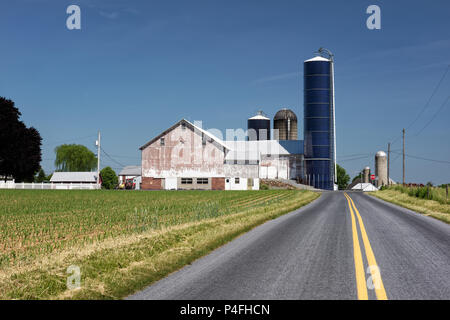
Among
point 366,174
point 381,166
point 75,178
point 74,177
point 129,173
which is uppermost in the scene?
point 381,166

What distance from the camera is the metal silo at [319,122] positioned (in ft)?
279

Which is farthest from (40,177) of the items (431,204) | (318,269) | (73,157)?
(318,269)

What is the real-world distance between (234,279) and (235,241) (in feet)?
15.5

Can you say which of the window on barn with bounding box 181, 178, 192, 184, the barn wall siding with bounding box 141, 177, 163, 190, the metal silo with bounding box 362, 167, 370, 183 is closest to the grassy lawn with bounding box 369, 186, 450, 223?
the window on barn with bounding box 181, 178, 192, 184

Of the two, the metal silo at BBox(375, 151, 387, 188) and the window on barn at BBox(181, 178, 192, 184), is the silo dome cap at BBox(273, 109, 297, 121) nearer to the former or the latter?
the metal silo at BBox(375, 151, 387, 188)

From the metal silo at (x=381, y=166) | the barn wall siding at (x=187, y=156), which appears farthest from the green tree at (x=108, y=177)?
the metal silo at (x=381, y=166)

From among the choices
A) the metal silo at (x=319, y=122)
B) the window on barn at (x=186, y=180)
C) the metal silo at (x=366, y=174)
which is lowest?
the window on barn at (x=186, y=180)

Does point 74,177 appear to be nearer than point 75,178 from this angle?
No

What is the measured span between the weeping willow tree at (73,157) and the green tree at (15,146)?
7417 centimetres

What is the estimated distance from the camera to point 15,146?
62.5m

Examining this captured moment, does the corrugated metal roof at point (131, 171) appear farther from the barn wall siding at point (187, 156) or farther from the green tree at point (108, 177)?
the barn wall siding at point (187, 156)

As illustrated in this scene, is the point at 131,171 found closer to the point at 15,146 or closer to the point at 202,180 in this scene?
the point at 202,180

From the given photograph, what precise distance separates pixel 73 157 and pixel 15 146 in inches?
3058
